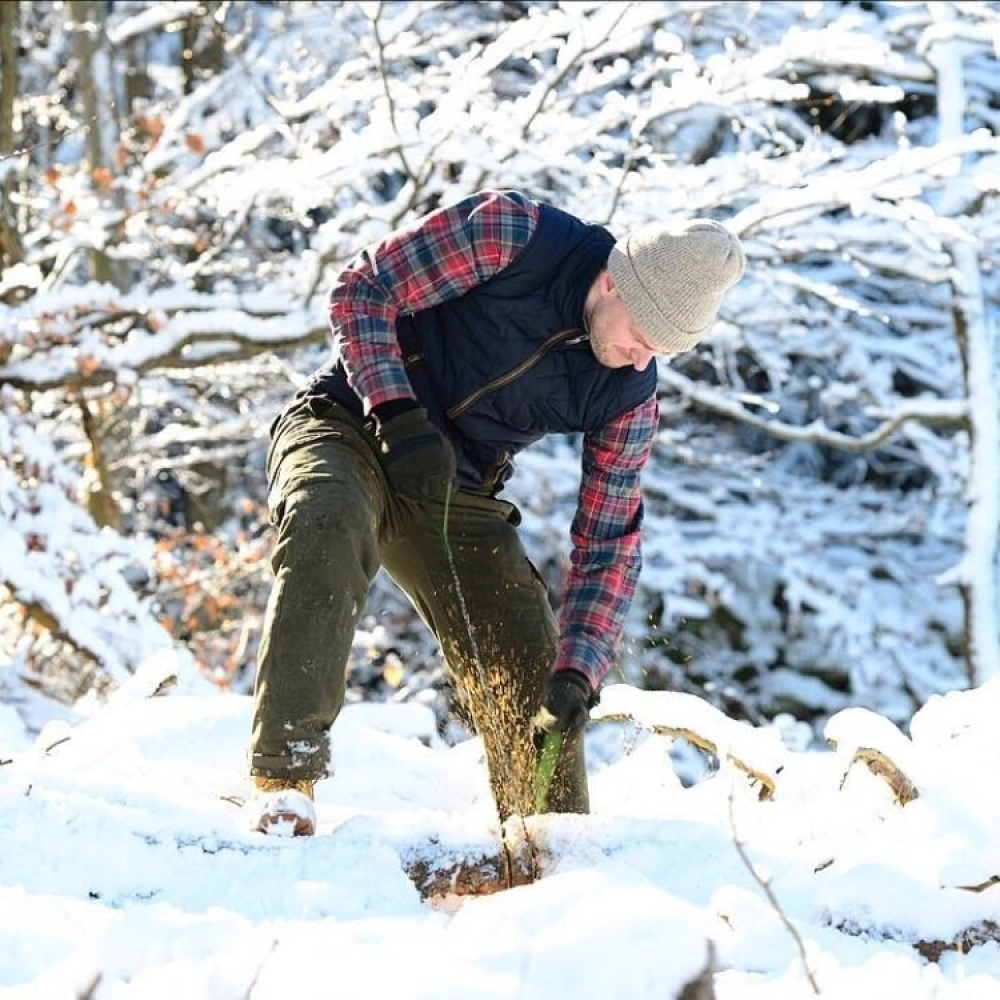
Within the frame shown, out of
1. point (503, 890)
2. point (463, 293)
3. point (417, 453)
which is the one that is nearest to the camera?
point (503, 890)

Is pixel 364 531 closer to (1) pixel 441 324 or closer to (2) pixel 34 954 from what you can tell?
(1) pixel 441 324

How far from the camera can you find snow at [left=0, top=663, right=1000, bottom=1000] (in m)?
1.56

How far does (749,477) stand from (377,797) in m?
6.35

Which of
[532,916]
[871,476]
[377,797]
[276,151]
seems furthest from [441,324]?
[871,476]

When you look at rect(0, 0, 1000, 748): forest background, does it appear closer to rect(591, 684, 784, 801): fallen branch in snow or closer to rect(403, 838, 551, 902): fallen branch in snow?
rect(591, 684, 784, 801): fallen branch in snow

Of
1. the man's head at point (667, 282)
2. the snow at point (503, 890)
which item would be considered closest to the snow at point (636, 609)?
the snow at point (503, 890)

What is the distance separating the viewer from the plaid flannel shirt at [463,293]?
2889 millimetres

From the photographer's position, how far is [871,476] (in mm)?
10391

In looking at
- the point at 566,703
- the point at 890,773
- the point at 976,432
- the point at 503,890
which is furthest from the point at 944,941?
the point at 976,432

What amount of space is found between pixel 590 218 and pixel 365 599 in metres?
3.00

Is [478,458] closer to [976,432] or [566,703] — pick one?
[566,703]

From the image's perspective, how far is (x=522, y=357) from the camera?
2.98m

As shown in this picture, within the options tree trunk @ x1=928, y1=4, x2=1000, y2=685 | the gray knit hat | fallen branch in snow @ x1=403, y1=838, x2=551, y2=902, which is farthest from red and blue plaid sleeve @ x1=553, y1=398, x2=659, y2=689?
tree trunk @ x1=928, y1=4, x2=1000, y2=685

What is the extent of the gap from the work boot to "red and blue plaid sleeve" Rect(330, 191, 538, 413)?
0.83 metres
